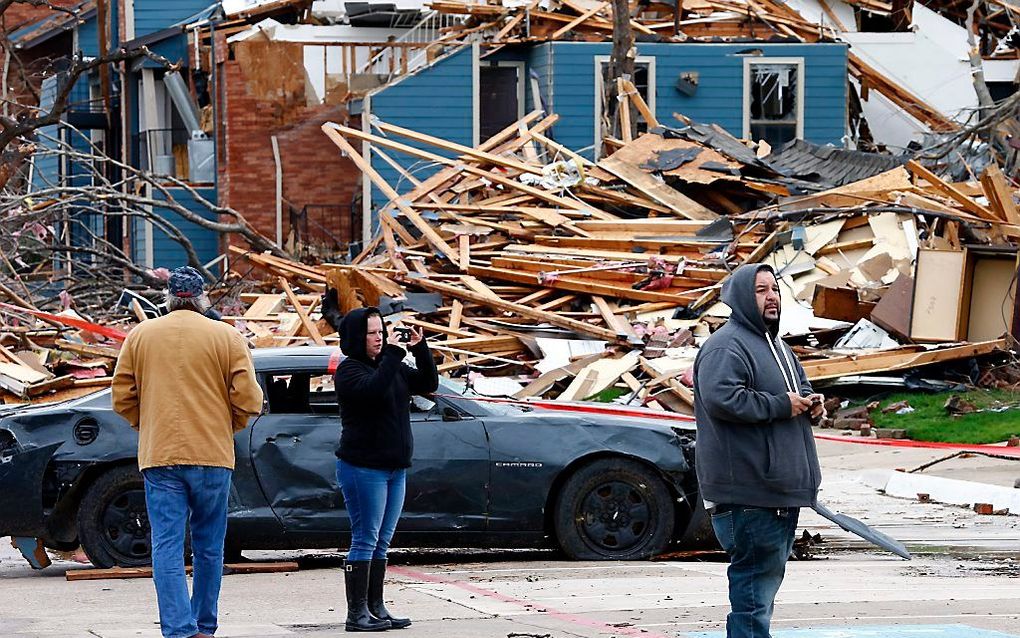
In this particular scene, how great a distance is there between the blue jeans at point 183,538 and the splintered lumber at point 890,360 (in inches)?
501

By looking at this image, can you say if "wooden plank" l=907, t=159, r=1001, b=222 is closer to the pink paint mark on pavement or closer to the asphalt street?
the asphalt street

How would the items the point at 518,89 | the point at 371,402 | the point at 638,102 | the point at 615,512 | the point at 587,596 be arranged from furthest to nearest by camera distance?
the point at 518,89
the point at 638,102
the point at 615,512
the point at 587,596
the point at 371,402

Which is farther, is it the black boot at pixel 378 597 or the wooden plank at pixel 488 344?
the wooden plank at pixel 488 344

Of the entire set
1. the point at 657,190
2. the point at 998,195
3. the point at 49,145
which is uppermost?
the point at 49,145

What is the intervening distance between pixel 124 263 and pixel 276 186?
815 centimetres

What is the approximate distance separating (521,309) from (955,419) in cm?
589

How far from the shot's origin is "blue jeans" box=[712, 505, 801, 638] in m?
6.34

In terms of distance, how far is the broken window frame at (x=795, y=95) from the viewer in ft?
102

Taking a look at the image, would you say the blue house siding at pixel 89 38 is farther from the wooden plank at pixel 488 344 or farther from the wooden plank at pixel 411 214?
the wooden plank at pixel 488 344

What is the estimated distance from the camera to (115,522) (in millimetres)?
10531

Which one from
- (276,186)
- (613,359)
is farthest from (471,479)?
(276,186)


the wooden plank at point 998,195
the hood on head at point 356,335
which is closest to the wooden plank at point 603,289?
the wooden plank at point 998,195

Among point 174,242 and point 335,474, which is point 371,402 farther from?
point 174,242

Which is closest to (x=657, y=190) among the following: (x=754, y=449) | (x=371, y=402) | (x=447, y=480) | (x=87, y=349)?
(x=87, y=349)
